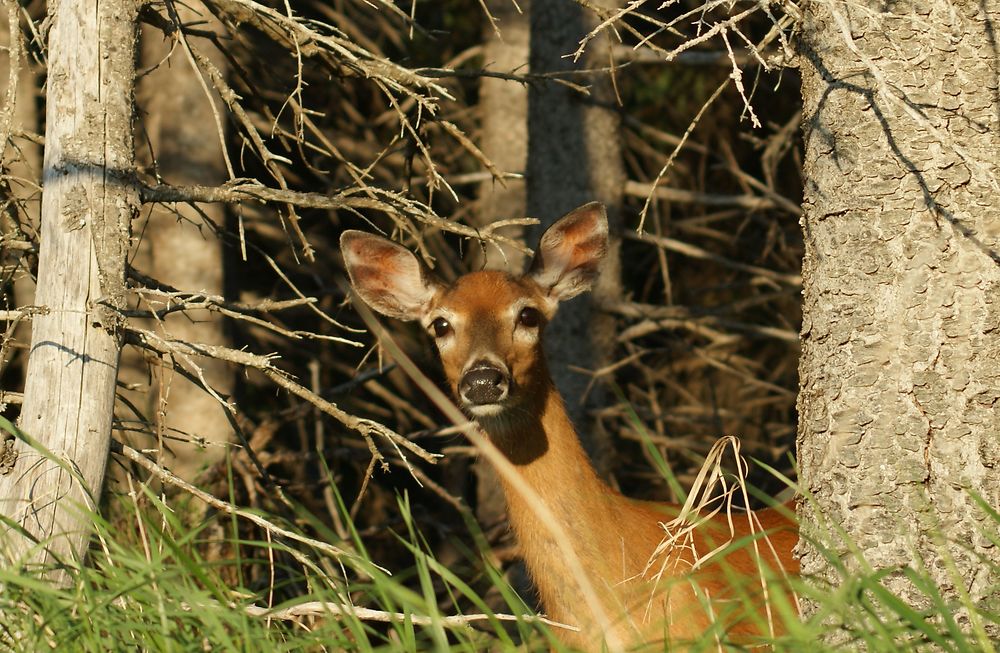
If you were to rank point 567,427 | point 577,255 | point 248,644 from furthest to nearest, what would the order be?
point 577,255
point 567,427
point 248,644


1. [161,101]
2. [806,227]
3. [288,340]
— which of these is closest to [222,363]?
[161,101]

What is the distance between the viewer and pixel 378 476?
10.6m

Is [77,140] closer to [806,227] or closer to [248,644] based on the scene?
[248,644]

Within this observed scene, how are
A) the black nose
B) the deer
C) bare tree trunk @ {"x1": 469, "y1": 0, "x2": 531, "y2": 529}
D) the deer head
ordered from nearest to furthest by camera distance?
the deer → the black nose → the deer head → bare tree trunk @ {"x1": 469, "y1": 0, "x2": 531, "y2": 529}

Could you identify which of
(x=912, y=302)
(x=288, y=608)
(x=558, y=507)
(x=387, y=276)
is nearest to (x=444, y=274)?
(x=387, y=276)

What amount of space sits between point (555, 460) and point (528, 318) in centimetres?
77

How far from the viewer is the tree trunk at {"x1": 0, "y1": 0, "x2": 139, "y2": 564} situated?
A: 12.9 feet

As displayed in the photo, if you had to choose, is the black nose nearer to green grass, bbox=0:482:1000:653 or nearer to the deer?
the deer

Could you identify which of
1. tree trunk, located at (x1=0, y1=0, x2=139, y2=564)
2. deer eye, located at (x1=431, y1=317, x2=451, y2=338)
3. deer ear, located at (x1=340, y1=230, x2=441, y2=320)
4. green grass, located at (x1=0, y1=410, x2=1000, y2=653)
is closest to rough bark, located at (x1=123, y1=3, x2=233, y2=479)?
deer ear, located at (x1=340, y1=230, x2=441, y2=320)

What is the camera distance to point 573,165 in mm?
7070

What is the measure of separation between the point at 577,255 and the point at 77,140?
102 inches

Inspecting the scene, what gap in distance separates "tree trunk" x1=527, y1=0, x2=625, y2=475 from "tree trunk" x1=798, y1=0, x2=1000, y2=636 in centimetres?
332

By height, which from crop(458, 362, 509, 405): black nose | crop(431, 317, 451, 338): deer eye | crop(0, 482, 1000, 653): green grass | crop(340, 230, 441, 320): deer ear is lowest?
crop(0, 482, 1000, 653): green grass

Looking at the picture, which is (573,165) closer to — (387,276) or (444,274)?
(387,276)
